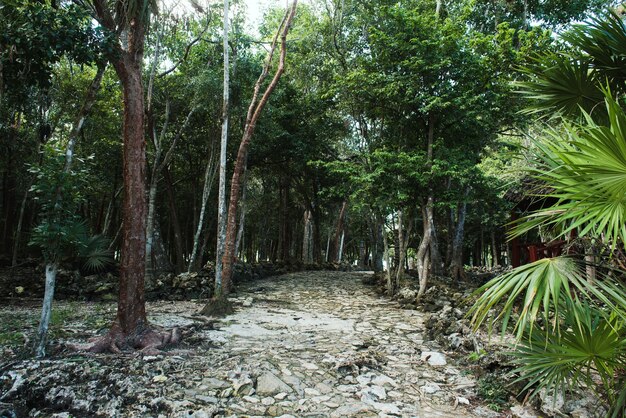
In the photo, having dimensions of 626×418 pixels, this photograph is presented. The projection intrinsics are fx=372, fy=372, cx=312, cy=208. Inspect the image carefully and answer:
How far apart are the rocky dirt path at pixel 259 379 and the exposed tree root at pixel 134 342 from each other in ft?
0.94

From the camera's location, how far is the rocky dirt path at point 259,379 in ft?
11.8

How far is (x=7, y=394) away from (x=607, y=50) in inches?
265

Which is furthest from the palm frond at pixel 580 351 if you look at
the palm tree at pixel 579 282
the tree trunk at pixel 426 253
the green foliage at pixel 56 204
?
the tree trunk at pixel 426 253

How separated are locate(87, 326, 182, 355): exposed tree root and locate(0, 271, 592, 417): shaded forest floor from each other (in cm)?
21

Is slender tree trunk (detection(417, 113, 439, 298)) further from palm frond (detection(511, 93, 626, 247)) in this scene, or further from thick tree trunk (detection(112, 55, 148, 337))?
palm frond (detection(511, 93, 626, 247))

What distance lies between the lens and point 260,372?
444 centimetres

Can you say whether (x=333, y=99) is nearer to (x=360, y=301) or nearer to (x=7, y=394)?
(x=360, y=301)

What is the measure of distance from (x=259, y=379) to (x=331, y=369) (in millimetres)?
1038

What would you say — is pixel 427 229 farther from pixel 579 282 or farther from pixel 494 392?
pixel 579 282

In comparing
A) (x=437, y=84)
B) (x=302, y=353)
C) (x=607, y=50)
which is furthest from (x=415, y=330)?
(x=437, y=84)

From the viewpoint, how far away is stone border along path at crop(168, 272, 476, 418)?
383 cm

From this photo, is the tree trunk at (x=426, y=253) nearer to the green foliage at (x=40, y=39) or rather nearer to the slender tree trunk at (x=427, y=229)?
the slender tree trunk at (x=427, y=229)

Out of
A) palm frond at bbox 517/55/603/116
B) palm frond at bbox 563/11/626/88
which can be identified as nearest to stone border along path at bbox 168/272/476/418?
palm frond at bbox 517/55/603/116

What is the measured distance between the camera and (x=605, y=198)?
2436 millimetres
